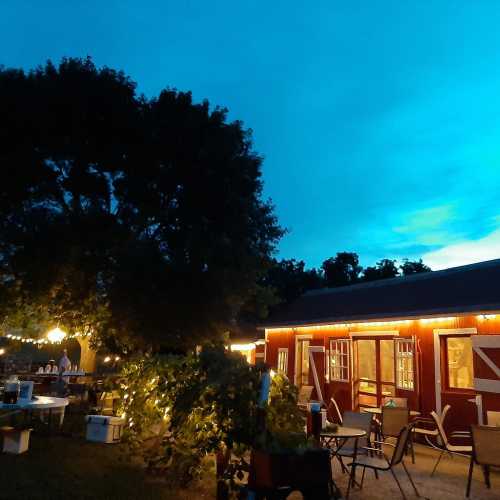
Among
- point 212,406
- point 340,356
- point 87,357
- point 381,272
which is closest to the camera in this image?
point 212,406

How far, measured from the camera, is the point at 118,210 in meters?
13.2

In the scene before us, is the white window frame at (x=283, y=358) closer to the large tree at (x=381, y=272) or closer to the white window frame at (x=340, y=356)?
the white window frame at (x=340, y=356)

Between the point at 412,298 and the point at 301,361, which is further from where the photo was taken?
the point at 301,361

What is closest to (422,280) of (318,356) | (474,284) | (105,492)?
(474,284)

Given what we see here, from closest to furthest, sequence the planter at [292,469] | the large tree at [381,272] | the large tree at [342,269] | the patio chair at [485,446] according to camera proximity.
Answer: the planter at [292,469], the patio chair at [485,446], the large tree at [381,272], the large tree at [342,269]

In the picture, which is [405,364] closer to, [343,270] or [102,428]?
[102,428]

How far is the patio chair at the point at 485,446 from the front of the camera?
5098mm

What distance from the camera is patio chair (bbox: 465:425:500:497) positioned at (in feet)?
16.7

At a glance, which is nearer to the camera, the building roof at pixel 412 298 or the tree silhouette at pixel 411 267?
the building roof at pixel 412 298

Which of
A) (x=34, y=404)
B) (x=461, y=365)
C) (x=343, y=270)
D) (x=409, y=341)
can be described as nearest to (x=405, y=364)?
(x=409, y=341)

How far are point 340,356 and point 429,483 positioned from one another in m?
5.75

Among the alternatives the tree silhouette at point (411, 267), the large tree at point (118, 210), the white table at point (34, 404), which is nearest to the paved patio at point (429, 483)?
the white table at point (34, 404)

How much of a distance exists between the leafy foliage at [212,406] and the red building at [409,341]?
5.08 metres

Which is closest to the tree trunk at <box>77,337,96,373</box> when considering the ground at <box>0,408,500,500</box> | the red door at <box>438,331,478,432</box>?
the ground at <box>0,408,500,500</box>
